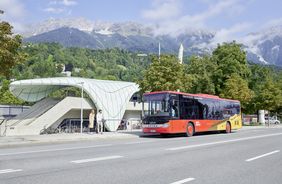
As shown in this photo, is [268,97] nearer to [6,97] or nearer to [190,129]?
[190,129]

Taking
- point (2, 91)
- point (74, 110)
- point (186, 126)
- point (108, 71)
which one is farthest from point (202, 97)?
point (108, 71)

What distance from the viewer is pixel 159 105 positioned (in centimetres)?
2575

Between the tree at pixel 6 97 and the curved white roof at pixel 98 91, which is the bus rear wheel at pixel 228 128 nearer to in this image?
the curved white roof at pixel 98 91

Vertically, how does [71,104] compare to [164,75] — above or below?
below

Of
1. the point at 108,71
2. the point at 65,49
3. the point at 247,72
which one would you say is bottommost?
the point at 247,72

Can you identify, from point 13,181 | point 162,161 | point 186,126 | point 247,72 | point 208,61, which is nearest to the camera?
point 13,181

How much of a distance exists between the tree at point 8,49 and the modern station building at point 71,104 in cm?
1763

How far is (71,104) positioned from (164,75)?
14.9 meters

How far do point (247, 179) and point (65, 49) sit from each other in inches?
6822

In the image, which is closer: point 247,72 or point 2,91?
point 247,72

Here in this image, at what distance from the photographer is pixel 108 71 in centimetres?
14975

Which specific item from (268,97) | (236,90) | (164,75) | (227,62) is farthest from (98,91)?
(268,97)

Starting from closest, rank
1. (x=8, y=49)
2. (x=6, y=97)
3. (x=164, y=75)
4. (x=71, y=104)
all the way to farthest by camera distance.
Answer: (x=8, y=49)
(x=164, y=75)
(x=71, y=104)
(x=6, y=97)

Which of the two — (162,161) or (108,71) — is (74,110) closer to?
(162,161)
